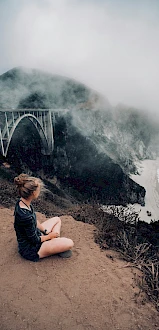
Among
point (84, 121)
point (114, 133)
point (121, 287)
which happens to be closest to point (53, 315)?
point (121, 287)

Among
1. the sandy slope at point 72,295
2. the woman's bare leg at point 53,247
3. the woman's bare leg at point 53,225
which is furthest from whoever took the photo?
the woman's bare leg at point 53,225

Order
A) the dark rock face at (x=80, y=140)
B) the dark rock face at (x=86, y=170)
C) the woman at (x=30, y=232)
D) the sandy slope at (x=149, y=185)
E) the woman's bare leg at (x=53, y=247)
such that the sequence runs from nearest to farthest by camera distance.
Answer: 1. the woman at (x=30, y=232)
2. the woman's bare leg at (x=53, y=247)
3. the sandy slope at (x=149, y=185)
4. the dark rock face at (x=86, y=170)
5. the dark rock face at (x=80, y=140)

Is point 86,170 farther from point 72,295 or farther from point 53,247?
point 72,295

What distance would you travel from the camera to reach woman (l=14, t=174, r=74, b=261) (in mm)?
3352

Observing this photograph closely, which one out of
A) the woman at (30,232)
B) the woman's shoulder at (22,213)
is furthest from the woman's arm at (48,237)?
the woman's shoulder at (22,213)

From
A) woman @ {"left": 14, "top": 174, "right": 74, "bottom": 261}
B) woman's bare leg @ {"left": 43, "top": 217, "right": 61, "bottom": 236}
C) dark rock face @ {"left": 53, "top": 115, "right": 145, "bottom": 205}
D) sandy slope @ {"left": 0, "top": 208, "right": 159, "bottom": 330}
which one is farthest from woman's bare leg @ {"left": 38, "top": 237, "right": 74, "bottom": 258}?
dark rock face @ {"left": 53, "top": 115, "right": 145, "bottom": 205}

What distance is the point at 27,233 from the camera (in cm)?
345

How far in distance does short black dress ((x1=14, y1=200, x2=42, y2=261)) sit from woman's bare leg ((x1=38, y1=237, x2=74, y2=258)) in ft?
0.23

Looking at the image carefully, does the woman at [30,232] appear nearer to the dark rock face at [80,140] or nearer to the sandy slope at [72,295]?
the sandy slope at [72,295]

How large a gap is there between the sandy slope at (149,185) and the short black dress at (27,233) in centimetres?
1876

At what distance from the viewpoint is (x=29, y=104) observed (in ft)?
107

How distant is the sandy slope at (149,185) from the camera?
24.0m

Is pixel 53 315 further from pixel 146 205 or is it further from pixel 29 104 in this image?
pixel 29 104

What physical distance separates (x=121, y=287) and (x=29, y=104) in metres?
31.4
